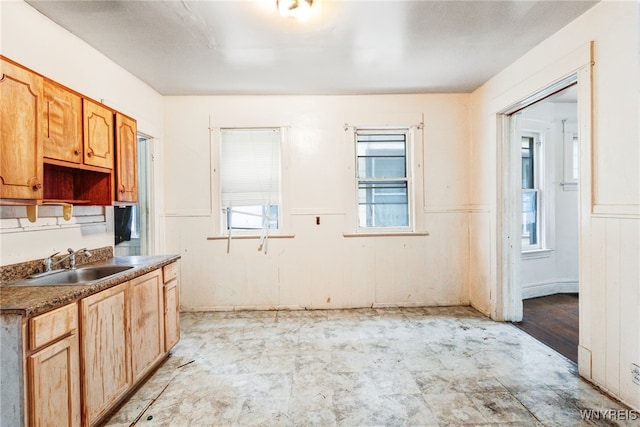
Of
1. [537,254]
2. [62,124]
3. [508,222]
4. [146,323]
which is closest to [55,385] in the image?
[146,323]

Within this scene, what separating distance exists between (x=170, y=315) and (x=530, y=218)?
476 centimetres

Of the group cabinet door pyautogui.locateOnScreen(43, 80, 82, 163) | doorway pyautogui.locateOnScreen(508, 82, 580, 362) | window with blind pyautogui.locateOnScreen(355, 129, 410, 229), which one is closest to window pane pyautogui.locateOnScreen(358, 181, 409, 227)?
window with blind pyautogui.locateOnScreen(355, 129, 410, 229)

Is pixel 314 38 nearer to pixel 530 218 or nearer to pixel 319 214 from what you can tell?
pixel 319 214

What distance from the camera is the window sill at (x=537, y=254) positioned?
4.43 meters

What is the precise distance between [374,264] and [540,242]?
2.53 m

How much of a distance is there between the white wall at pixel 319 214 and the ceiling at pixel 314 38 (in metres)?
0.39

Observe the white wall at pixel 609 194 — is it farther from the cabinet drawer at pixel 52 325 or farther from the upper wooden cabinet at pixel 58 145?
the upper wooden cabinet at pixel 58 145

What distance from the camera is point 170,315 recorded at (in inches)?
108

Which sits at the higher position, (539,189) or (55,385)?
(539,189)

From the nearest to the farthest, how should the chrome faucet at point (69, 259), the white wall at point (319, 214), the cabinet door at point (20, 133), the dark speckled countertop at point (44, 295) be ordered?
the dark speckled countertop at point (44, 295)
the cabinet door at point (20, 133)
the chrome faucet at point (69, 259)
the white wall at point (319, 214)

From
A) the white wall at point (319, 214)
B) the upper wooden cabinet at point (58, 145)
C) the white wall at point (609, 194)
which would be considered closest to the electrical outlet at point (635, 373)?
the white wall at point (609, 194)

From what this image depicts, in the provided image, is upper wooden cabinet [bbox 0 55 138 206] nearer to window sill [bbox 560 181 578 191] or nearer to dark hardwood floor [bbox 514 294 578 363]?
dark hardwood floor [bbox 514 294 578 363]

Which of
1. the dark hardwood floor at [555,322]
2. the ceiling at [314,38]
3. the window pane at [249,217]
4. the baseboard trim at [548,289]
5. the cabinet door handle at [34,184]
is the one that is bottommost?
the dark hardwood floor at [555,322]

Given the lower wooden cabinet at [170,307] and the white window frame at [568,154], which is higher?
the white window frame at [568,154]
